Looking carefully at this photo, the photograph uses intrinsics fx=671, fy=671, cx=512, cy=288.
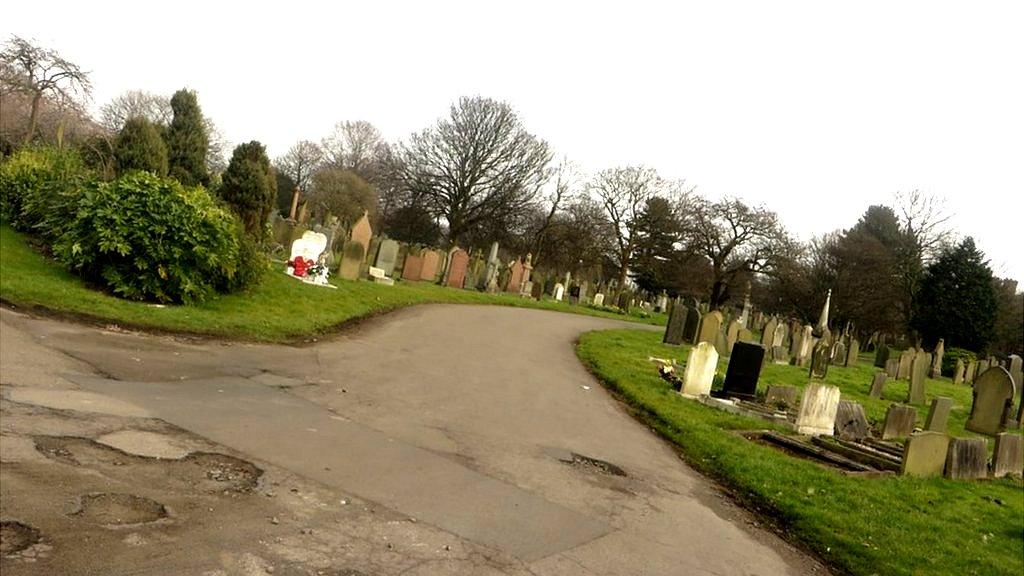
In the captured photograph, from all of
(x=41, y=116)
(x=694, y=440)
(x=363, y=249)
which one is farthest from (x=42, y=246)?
(x=41, y=116)

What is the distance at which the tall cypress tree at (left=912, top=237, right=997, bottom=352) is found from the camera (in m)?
44.2

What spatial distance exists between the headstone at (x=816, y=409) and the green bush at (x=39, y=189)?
45.7 ft

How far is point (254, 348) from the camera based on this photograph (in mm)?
10406

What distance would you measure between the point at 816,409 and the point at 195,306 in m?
11.2

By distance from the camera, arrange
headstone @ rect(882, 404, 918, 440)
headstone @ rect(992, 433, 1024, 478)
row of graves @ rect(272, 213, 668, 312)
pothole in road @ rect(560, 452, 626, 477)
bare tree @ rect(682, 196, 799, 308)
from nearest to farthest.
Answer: pothole in road @ rect(560, 452, 626, 477)
headstone @ rect(992, 433, 1024, 478)
headstone @ rect(882, 404, 918, 440)
row of graves @ rect(272, 213, 668, 312)
bare tree @ rect(682, 196, 799, 308)

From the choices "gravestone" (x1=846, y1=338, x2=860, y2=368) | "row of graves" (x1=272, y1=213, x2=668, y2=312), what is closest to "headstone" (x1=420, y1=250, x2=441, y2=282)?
"row of graves" (x1=272, y1=213, x2=668, y2=312)

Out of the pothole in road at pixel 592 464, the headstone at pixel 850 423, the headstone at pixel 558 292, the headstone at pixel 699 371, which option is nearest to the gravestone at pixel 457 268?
the headstone at pixel 558 292

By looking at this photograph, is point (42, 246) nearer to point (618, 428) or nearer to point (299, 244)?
point (299, 244)

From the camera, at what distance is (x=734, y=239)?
51375mm

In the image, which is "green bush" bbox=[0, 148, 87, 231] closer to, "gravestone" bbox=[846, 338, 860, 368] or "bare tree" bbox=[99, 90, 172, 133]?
"gravestone" bbox=[846, 338, 860, 368]

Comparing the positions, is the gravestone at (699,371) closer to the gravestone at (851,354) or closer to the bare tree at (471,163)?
the gravestone at (851,354)

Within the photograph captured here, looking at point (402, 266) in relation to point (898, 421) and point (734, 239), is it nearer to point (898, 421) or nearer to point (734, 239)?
point (898, 421)

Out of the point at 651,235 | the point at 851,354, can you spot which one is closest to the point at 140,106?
the point at 651,235

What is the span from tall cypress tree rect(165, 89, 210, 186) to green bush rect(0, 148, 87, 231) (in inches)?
192
